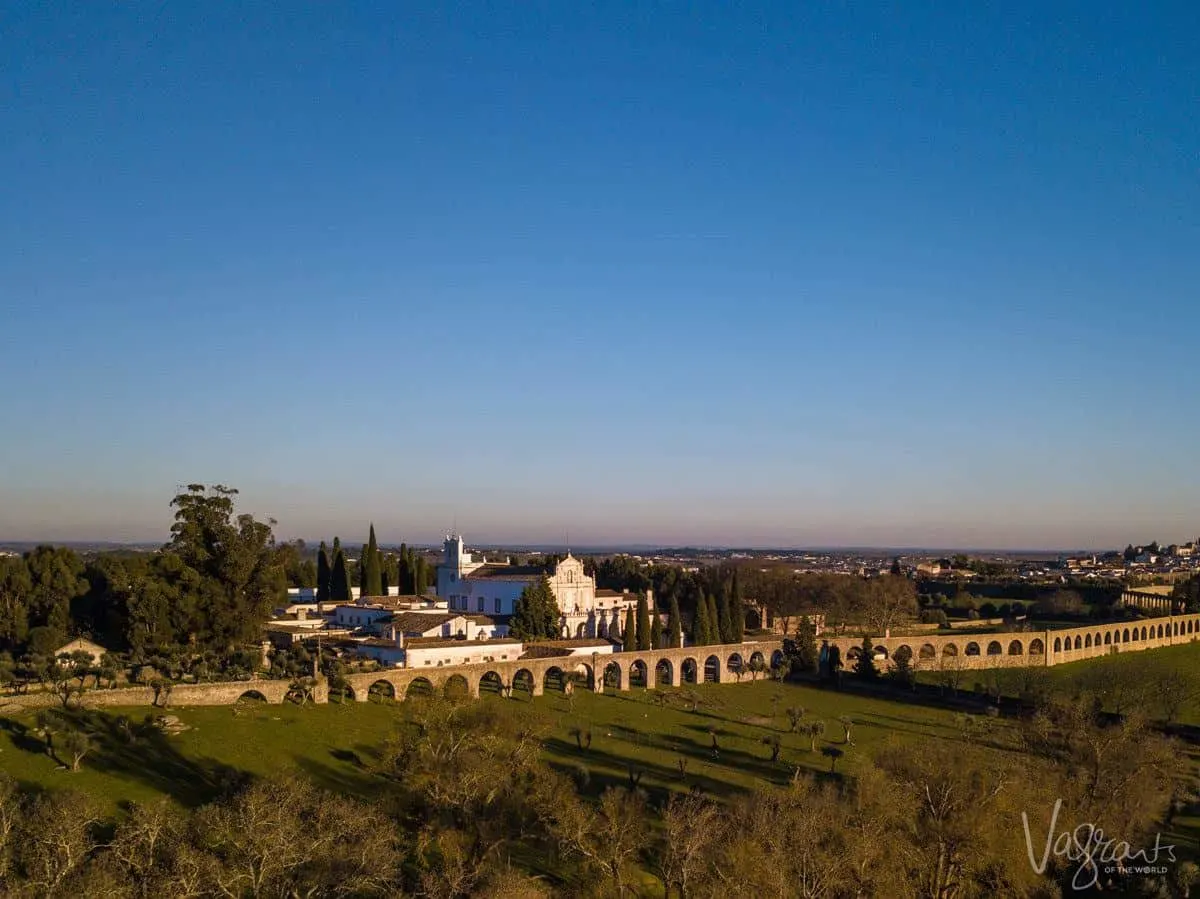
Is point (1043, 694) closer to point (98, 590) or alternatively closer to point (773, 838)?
point (773, 838)

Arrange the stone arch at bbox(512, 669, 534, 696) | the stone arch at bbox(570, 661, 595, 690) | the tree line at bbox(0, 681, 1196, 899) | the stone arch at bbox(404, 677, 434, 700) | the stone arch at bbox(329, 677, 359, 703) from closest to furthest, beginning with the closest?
the tree line at bbox(0, 681, 1196, 899), the stone arch at bbox(329, 677, 359, 703), the stone arch at bbox(404, 677, 434, 700), the stone arch at bbox(512, 669, 534, 696), the stone arch at bbox(570, 661, 595, 690)

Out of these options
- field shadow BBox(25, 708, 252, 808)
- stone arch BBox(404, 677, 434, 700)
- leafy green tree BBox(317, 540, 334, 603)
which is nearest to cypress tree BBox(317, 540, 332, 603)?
leafy green tree BBox(317, 540, 334, 603)

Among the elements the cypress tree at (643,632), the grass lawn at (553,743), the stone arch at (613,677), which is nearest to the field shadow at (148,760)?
the grass lawn at (553,743)

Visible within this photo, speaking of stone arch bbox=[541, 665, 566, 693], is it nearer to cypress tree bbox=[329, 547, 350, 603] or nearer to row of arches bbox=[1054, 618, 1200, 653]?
cypress tree bbox=[329, 547, 350, 603]

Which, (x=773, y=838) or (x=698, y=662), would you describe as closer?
(x=773, y=838)

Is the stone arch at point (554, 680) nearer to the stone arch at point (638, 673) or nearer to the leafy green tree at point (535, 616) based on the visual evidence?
the stone arch at point (638, 673)

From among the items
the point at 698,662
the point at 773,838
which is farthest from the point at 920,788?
the point at 698,662
